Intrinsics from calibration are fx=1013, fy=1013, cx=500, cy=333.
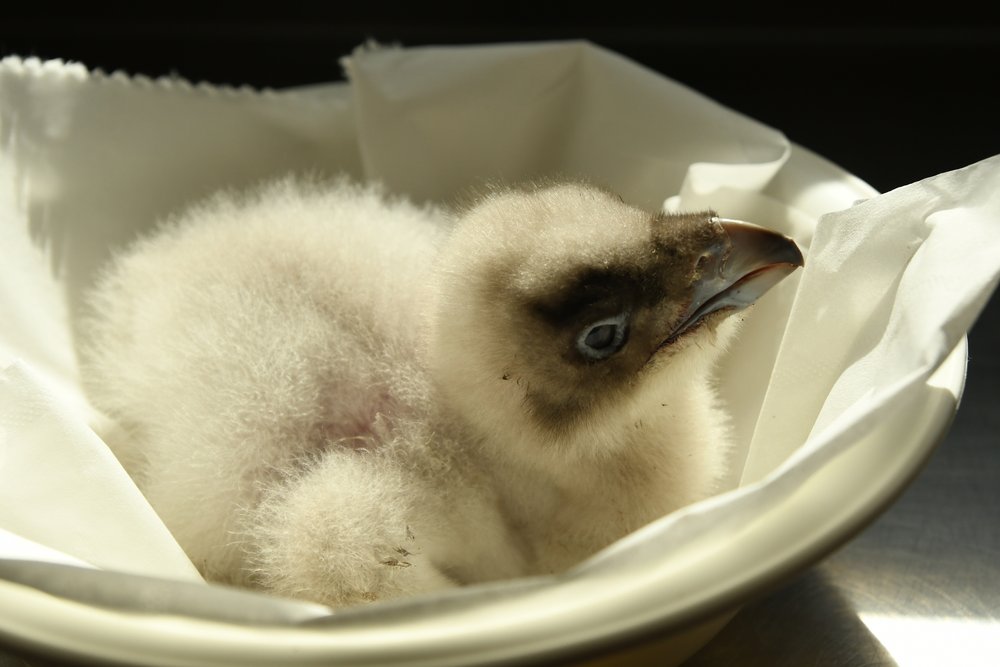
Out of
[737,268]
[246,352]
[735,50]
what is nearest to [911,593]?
[737,268]

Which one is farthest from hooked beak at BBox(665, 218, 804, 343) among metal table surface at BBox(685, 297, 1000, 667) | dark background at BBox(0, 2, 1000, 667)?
dark background at BBox(0, 2, 1000, 667)

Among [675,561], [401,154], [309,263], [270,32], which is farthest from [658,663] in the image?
[270,32]

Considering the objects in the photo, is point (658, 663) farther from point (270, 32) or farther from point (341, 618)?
point (270, 32)

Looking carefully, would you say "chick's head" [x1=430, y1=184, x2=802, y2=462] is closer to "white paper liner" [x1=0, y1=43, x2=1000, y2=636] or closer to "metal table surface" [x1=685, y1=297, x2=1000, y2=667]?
"white paper liner" [x1=0, y1=43, x2=1000, y2=636]

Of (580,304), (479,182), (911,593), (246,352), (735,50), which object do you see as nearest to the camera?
(580,304)

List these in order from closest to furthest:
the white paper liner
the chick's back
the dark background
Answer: the white paper liner
the chick's back
the dark background

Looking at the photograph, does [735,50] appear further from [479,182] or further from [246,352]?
[246,352]

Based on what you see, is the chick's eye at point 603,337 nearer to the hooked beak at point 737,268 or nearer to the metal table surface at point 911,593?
the hooked beak at point 737,268
